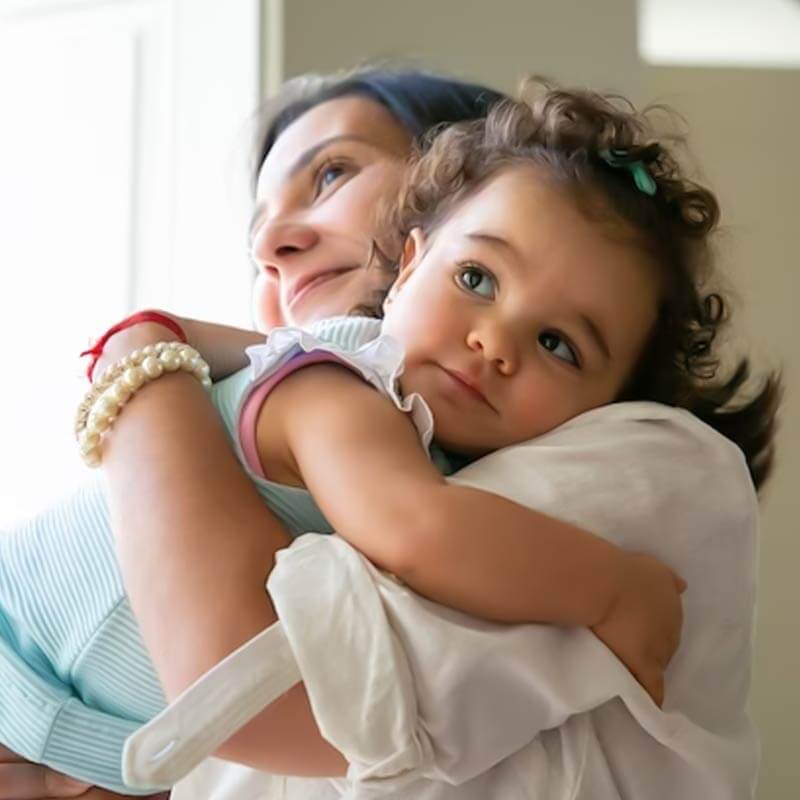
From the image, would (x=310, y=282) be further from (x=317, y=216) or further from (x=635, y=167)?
(x=635, y=167)

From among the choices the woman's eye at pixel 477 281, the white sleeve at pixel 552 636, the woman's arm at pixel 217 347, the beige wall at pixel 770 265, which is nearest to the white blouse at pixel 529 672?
the white sleeve at pixel 552 636

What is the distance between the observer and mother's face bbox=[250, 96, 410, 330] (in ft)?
3.86

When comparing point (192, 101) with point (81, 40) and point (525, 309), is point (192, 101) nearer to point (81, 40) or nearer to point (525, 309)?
point (81, 40)

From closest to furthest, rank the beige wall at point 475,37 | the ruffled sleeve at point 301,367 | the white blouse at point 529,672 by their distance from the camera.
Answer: the white blouse at point 529,672
the ruffled sleeve at point 301,367
the beige wall at point 475,37

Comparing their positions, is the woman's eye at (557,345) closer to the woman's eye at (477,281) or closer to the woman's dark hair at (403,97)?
the woman's eye at (477,281)

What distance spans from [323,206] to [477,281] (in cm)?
37

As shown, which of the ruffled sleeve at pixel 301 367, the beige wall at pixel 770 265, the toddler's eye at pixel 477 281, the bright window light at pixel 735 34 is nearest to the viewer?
the ruffled sleeve at pixel 301 367

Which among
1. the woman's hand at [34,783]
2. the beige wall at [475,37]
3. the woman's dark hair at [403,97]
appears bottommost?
the woman's hand at [34,783]

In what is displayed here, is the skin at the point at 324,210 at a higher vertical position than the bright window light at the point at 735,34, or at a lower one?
higher

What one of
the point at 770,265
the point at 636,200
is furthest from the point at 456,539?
the point at 770,265

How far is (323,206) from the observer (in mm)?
1214

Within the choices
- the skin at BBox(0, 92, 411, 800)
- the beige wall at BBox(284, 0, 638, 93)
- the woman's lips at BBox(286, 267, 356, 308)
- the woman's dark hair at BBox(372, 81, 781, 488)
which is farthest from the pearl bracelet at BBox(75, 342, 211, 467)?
the beige wall at BBox(284, 0, 638, 93)

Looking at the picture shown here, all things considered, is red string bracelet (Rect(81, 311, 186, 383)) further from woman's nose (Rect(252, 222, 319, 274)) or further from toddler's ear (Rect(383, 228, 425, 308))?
woman's nose (Rect(252, 222, 319, 274))

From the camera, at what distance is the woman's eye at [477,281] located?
0.87m
